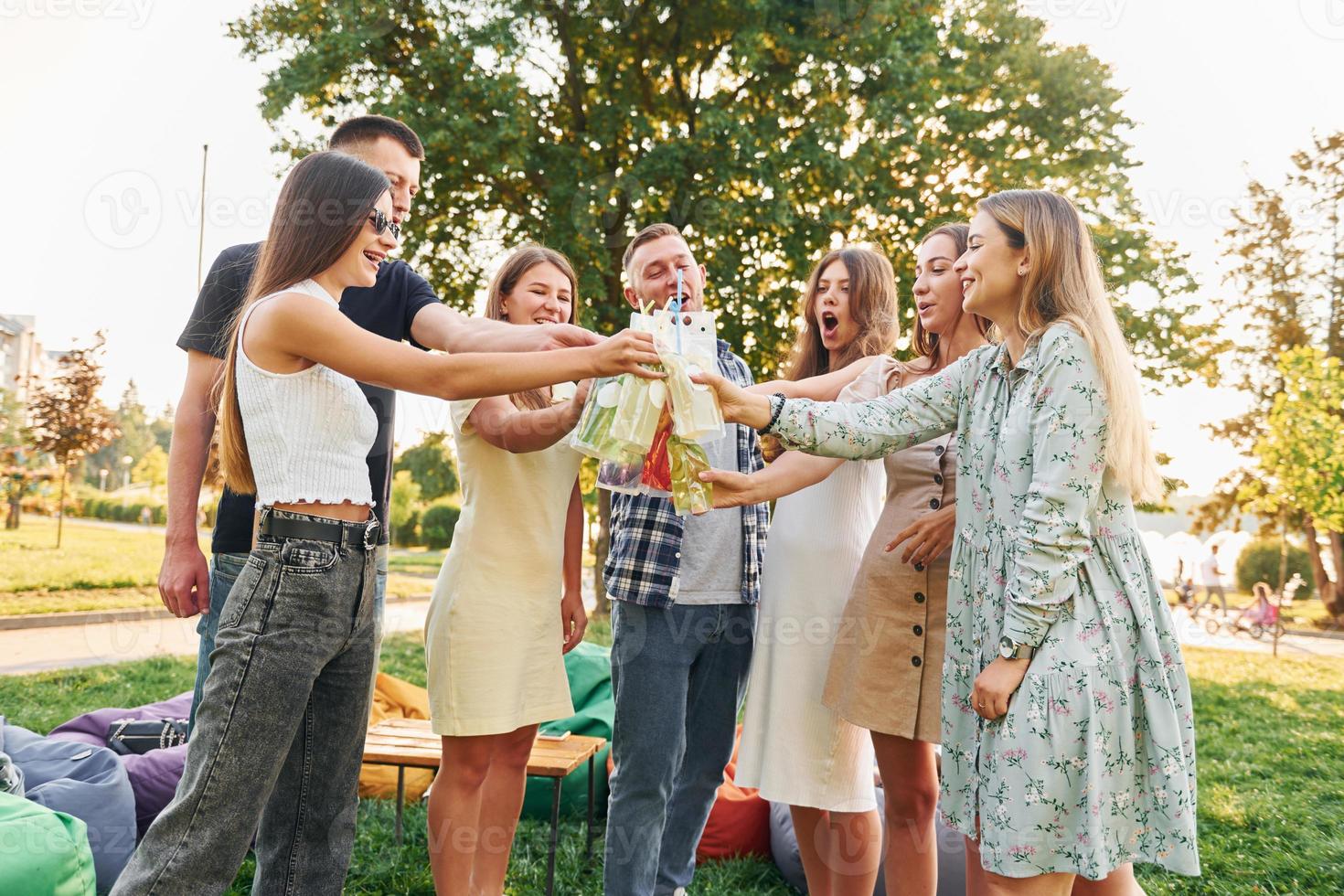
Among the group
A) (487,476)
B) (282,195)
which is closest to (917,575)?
(487,476)

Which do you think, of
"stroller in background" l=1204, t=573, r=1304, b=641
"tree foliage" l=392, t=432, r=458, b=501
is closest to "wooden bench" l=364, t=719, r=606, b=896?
"stroller in background" l=1204, t=573, r=1304, b=641

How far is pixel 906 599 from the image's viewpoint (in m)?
2.59

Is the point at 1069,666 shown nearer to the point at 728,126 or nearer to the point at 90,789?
the point at 90,789

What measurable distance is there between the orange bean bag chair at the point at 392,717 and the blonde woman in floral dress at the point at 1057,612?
2753 millimetres

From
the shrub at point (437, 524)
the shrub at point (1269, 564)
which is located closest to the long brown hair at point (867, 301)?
the shrub at point (437, 524)

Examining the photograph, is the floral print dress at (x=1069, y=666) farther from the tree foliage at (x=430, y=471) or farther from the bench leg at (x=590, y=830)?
the tree foliage at (x=430, y=471)

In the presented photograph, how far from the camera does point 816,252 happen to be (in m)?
11.0

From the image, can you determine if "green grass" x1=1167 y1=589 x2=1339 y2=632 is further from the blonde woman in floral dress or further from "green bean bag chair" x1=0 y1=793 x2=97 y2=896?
"green bean bag chair" x1=0 y1=793 x2=97 y2=896

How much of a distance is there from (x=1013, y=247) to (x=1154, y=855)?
142cm

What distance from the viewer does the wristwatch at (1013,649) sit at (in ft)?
6.63

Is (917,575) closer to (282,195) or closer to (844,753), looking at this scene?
(844,753)

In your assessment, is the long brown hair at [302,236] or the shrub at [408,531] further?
the shrub at [408,531]

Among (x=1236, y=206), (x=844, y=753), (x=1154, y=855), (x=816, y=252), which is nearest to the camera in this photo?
(x=1154, y=855)

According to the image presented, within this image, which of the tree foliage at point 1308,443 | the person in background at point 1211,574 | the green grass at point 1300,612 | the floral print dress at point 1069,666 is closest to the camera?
the floral print dress at point 1069,666
